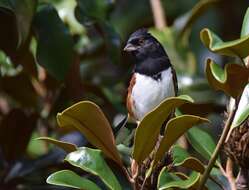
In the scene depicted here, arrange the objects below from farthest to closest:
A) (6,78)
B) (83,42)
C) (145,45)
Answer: (83,42)
(6,78)
(145,45)

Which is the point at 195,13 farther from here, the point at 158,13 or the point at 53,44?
the point at 53,44

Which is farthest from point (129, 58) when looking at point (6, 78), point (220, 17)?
point (220, 17)

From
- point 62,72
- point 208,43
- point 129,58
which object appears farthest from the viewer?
point 129,58

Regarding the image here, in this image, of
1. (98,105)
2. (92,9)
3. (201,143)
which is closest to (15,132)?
(98,105)

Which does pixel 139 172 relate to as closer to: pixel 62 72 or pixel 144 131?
pixel 144 131

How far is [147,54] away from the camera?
1880 millimetres

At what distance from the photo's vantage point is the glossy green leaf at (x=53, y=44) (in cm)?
161

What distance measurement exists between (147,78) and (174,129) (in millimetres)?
679

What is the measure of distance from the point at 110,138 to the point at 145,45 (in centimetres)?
70

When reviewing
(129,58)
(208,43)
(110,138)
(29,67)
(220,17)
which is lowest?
(220,17)

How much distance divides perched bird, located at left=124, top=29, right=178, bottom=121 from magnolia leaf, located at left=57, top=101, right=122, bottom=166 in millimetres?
564

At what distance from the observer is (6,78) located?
2.05 meters

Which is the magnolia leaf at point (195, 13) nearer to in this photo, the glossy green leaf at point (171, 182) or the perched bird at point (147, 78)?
the perched bird at point (147, 78)

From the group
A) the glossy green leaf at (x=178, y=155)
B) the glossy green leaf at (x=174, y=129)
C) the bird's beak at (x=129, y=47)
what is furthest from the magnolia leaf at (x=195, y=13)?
the glossy green leaf at (x=174, y=129)
